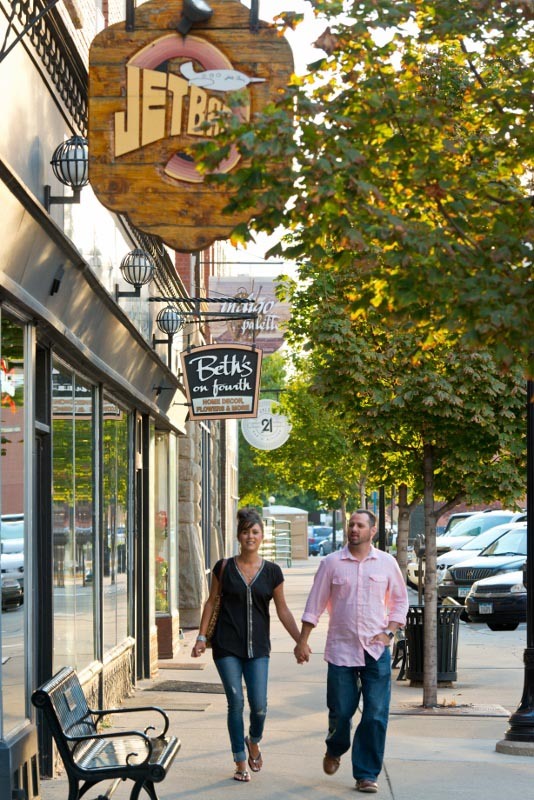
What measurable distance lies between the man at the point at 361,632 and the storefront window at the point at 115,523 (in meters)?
3.76

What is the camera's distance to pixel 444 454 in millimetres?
14836

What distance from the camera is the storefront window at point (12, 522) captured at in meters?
7.92

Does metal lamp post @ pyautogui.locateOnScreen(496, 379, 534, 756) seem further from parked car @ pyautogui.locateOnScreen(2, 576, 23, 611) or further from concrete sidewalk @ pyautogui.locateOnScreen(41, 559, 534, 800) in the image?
parked car @ pyautogui.locateOnScreen(2, 576, 23, 611)

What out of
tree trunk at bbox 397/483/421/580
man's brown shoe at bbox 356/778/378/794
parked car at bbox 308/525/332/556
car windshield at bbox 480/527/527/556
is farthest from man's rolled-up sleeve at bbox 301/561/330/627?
parked car at bbox 308/525/332/556

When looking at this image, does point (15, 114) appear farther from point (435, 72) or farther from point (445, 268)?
point (435, 72)

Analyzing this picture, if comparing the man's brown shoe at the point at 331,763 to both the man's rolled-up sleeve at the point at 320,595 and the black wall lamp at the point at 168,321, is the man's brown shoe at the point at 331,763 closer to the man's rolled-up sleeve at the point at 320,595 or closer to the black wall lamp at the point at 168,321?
the man's rolled-up sleeve at the point at 320,595

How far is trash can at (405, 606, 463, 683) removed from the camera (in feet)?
49.3

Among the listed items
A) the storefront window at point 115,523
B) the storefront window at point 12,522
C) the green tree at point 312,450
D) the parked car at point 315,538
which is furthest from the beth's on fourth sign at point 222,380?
the parked car at point 315,538

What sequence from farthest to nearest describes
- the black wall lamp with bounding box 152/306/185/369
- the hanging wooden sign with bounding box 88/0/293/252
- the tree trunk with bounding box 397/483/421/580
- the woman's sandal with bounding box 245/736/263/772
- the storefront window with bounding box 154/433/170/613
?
the tree trunk with bounding box 397/483/421/580 < the storefront window with bounding box 154/433/170/613 < the black wall lamp with bounding box 152/306/185/369 < the woman's sandal with bounding box 245/736/263/772 < the hanging wooden sign with bounding box 88/0/293/252

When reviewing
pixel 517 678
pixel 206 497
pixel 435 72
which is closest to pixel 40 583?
pixel 435 72

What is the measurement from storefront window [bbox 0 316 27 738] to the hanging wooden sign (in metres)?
1.11

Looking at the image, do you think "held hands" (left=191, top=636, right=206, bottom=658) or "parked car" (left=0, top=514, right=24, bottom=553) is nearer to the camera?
"parked car" (left=0, top=514, right=24, bottom=553)

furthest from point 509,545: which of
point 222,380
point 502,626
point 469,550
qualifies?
point 222,380

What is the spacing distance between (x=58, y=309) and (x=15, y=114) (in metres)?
1.70
